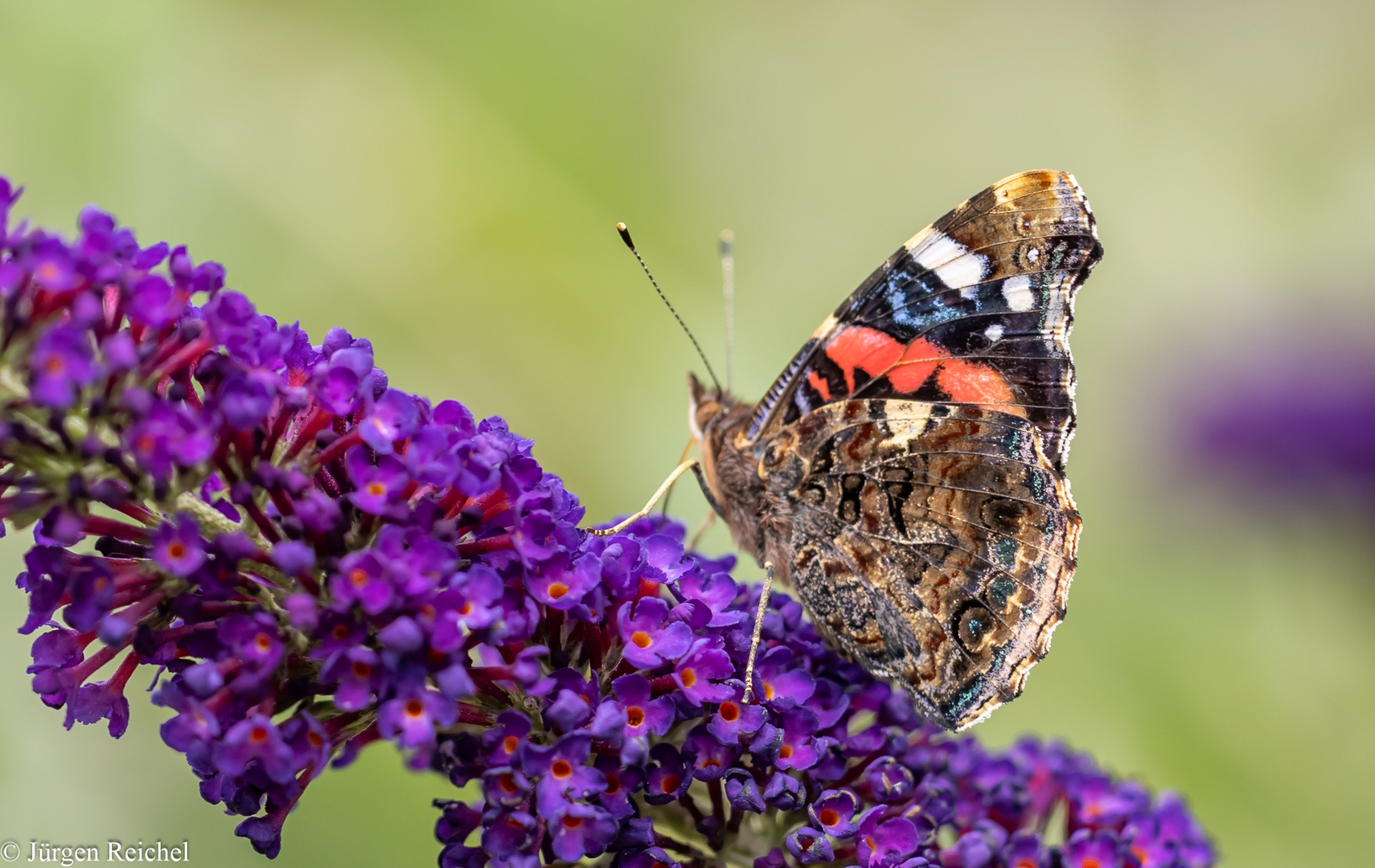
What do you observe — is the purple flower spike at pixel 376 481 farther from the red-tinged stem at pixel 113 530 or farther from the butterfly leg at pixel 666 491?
the butterfly leg at pixel 666 491

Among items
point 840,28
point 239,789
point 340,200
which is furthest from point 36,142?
point 840,28

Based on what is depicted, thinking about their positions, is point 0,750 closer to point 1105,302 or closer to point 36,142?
point 36,142

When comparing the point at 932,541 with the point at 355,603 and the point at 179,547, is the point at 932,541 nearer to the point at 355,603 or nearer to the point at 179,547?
the point at 355,603

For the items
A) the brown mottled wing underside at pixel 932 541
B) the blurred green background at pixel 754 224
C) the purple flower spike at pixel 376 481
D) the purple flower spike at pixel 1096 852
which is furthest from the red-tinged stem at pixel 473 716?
the blurred green background at pixel 754 224

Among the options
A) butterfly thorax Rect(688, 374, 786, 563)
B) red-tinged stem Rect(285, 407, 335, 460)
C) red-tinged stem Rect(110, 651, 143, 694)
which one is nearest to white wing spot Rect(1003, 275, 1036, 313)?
butterfly thorax Rect(688, 374, 786, 563)

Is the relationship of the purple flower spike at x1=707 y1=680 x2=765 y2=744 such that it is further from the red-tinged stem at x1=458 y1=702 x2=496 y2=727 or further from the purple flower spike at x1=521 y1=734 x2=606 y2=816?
the red-tinged stem at x1=458 y1=702 x2=496 y2=727

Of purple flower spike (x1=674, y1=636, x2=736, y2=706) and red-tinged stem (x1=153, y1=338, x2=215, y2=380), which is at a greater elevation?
red-tinged stem (x1=153, y1=338, x2=215, y2=380)
